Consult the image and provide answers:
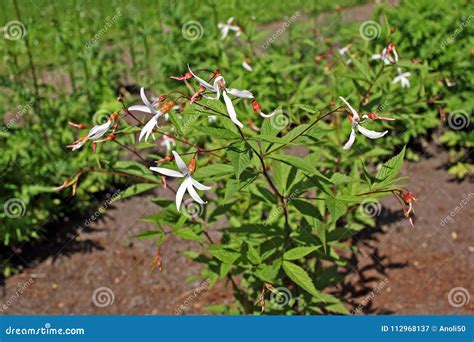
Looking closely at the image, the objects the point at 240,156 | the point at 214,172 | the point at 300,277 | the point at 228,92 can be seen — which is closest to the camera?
the point at 228,92

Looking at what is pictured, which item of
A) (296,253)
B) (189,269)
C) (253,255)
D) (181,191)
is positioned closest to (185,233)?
(253,255)

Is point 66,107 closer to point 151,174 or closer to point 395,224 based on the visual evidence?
point 151,174

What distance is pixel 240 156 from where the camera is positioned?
173 centimetres

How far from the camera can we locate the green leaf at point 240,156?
5.57 ft

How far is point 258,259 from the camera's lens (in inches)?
88.4

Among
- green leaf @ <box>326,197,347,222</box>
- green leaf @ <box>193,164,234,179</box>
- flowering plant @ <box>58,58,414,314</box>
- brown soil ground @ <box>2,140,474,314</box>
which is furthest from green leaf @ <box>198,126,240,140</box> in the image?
brown soil ground @ <box>2,140,474,314</box>

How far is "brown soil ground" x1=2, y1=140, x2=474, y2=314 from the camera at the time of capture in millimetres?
3639

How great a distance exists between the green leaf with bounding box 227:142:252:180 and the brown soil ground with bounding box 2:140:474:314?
1862 millimetres

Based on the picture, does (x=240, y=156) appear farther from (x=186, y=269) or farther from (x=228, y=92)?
(x=186, y=269)

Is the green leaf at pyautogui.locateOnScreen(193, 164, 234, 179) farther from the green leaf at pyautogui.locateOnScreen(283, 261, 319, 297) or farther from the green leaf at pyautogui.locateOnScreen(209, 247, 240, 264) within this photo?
the green leaf at pyautogui.locateOnScreen(283, 261, 319, 297)

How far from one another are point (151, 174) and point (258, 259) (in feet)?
2.02

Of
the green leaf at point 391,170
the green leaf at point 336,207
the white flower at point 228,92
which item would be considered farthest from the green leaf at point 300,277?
the white flower at point 228,92

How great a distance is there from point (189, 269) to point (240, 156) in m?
2.44

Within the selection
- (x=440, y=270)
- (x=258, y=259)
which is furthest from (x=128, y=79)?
(x=258, y=259)
